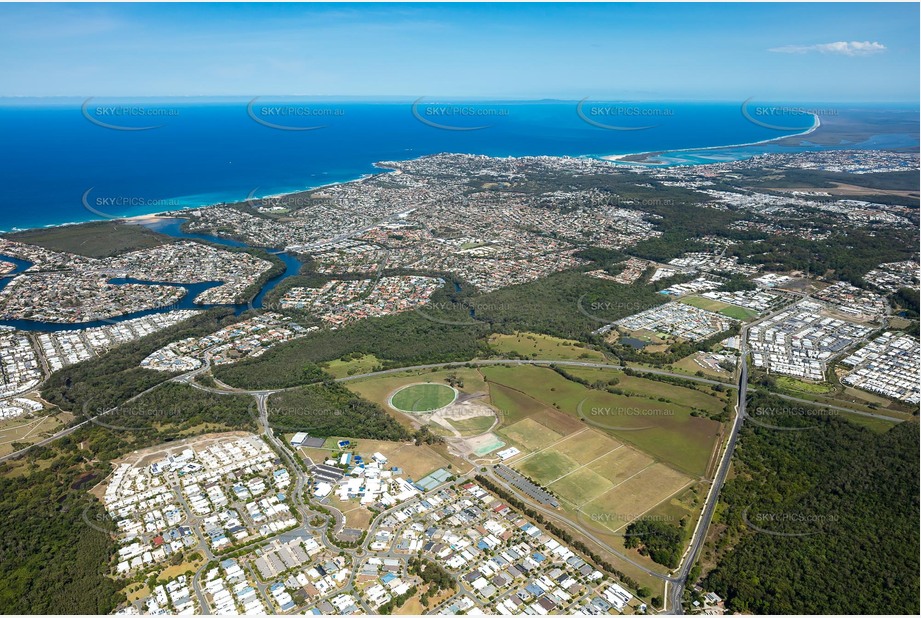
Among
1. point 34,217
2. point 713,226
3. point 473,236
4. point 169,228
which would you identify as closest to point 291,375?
point 473,236

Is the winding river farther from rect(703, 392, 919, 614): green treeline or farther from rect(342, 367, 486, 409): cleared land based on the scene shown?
rect(703, 392, 919, 614): green treeline

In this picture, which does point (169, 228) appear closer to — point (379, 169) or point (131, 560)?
point (379, 169)

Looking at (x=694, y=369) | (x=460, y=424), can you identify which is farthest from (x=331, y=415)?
(x=694, y=369)

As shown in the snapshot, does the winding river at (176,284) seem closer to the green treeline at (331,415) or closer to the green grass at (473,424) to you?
the green treeline at (331,415)

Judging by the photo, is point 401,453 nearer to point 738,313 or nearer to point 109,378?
point 109,378

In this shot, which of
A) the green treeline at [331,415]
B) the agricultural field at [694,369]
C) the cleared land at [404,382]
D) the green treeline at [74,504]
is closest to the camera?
A: the green treeline at [74,504]

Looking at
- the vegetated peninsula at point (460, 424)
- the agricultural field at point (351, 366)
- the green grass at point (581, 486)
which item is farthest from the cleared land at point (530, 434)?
the agricultural field at point (351, 366)
